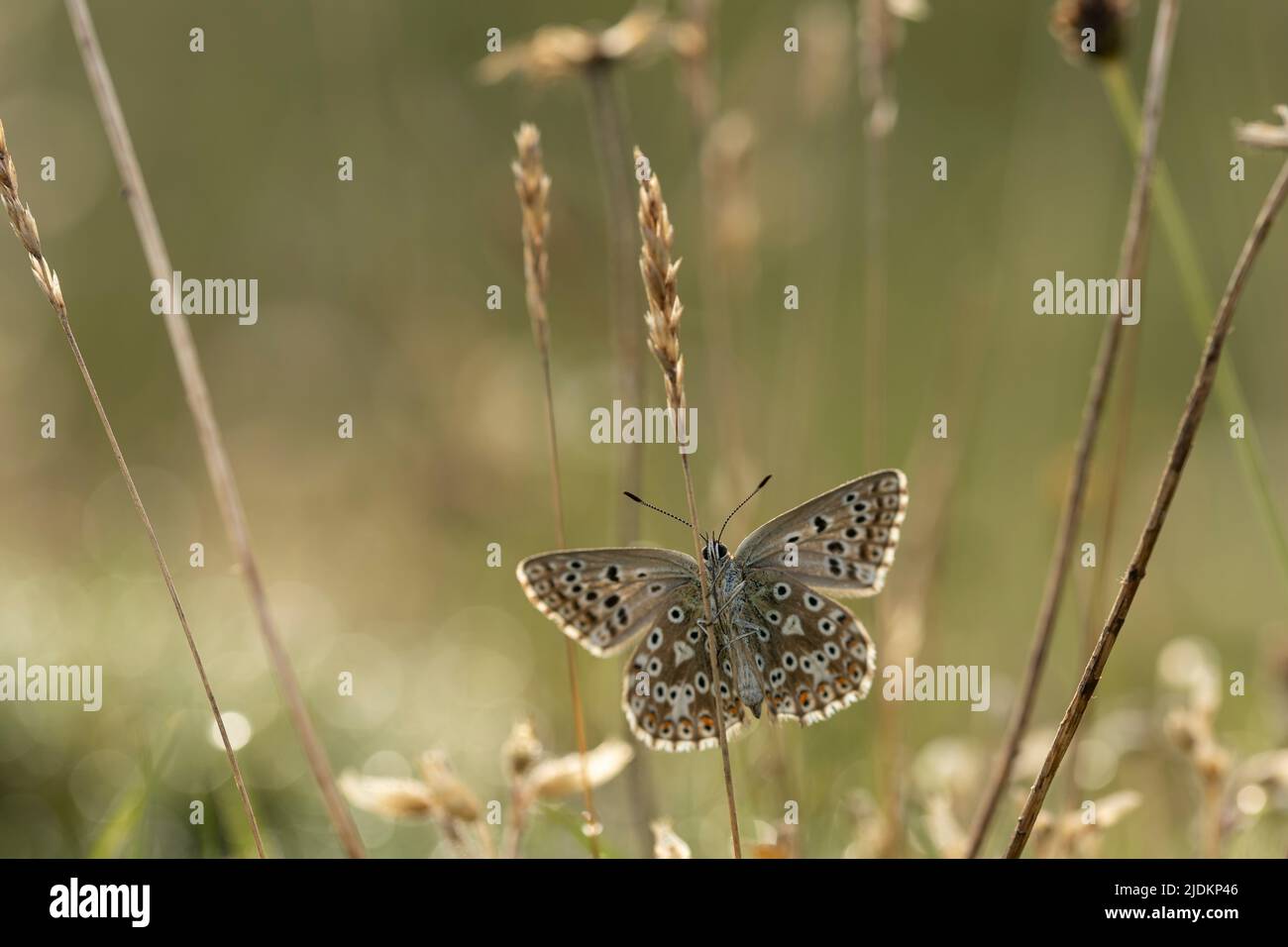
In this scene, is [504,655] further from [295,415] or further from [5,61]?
[5,61]

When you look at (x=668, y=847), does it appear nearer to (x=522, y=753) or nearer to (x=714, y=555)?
(x=522, y=753)

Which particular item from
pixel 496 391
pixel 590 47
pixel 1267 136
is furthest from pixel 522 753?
pixel 496 391

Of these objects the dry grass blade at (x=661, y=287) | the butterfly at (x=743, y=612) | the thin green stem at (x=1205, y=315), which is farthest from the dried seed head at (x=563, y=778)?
the thin green stem at (x=1205, y=315)

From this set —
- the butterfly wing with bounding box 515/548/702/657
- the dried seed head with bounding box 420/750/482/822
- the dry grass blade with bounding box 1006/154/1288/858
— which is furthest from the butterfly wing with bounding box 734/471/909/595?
the dried seed head with bounding box 420/750/482/822

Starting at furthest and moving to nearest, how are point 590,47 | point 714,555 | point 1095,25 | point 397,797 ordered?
point 590,47 < point 714,555 < point 1095,25 < point 397,797

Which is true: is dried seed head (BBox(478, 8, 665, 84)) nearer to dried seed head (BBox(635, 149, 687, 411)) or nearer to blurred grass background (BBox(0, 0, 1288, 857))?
blurred grass background (BBox(0, 0, 1288, 857))

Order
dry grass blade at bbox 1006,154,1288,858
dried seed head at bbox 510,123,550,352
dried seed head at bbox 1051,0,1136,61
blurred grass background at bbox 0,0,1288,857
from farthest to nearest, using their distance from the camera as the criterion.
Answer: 1. blurred grass background at bbox 0,0,1288,857
2. dried seed head at bbox 1051,0,1136,61
3. dried seed head at bbox 510,123,550,352
4. dry grass blade at bbox 1006,154,1288,858
